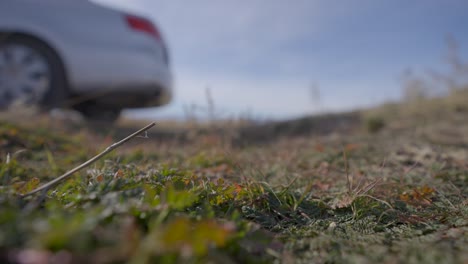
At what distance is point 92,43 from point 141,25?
751 millimetres

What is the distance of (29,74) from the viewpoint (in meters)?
3.37

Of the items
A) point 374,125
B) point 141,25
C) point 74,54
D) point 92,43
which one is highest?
point 141,25

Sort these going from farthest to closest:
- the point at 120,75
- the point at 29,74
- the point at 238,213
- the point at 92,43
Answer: the point at 120,75 → the point at 92,43 → the point at 29,74 → the point at 238,213

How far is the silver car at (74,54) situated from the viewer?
3305mm

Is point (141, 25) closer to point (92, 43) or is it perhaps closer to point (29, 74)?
point (92, 43)

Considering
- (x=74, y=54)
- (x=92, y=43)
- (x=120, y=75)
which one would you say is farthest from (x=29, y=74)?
(x=120, y=75)

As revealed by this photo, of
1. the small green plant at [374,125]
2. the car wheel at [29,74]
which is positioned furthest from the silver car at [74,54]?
the small green plant at [374,125]

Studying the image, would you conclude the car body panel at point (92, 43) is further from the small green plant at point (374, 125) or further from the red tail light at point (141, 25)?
the small green plant at point (374, 125)

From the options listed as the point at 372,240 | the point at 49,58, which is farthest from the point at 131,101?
the point at 372,240

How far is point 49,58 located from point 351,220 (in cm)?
370

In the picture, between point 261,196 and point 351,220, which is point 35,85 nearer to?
point 261,196

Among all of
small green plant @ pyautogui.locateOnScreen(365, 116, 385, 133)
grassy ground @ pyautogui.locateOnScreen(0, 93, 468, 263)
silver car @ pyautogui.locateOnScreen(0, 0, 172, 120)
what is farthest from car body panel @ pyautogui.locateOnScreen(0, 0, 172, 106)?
small green plant @ pyautogui.locateOnScreen(365, 116, 385, 133)

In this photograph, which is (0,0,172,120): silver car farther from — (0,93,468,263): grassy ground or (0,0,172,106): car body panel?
(0,93,468,263): grassy ground

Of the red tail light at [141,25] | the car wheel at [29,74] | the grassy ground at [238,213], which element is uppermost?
the red tail light at [141,25]
